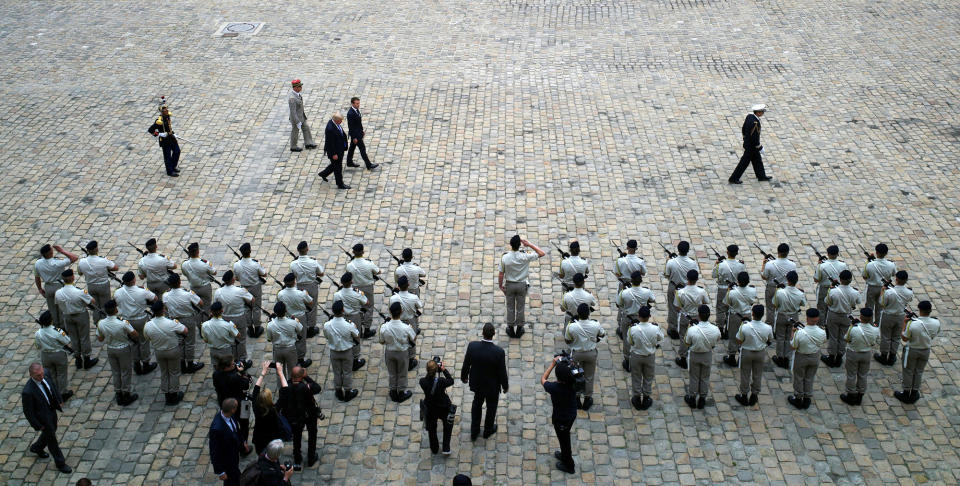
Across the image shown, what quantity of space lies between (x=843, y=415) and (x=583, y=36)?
15.1 m

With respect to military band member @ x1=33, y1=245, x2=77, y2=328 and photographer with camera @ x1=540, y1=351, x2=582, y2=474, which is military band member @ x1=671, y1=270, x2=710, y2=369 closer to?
photographer with camera @ x1=540, y1=351, x2=582, y2=474

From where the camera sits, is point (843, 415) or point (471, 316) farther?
point (471, 316)

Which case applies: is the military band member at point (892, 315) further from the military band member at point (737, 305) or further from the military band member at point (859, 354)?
the military band member at point (737, 305)

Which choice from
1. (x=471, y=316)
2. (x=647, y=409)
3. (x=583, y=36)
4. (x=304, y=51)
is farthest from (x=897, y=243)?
(x=304, y=51)

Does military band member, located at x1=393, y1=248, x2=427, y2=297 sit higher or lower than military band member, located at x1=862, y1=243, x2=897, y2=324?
higher

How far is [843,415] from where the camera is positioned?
11242mm

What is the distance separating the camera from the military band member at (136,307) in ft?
39.4

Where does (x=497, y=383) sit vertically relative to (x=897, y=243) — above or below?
above

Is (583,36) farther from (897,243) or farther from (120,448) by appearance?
(120,448)

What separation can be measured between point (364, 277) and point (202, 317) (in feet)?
7.42

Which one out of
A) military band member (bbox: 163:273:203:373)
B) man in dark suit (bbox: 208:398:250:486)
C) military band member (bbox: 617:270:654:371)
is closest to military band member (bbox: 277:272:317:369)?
military band member (bbox: 163:273:203:373)

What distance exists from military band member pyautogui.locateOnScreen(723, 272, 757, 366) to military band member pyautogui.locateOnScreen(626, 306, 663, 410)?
4.69ft

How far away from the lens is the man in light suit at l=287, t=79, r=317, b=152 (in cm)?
1802

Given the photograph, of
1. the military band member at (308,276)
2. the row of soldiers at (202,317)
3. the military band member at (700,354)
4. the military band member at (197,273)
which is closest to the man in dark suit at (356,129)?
the row of soldiers at (202,317)
